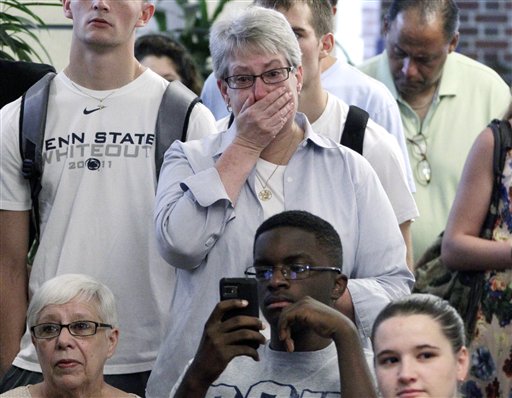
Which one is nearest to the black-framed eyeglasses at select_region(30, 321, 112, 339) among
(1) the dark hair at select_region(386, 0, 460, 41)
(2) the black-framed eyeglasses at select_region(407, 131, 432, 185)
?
(2) the black-framed eyeglasses at select_region(407, 131, 432, 185)

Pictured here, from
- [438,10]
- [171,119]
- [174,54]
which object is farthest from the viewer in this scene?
[174,54]

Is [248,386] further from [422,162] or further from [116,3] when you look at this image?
[422,162]

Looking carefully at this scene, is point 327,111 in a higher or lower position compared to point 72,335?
higher

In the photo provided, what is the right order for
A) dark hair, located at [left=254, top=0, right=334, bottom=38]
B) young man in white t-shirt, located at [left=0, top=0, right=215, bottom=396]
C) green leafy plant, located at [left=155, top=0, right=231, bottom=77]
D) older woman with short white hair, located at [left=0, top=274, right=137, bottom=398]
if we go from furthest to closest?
green leafy plant, located at [left=155, top=0, right=231, bottom=77] < dark hair, located at [left=254, top=0, right=334, bottom=38] < young man in white t-shirt, located at [left=0, top=0, right=215, bottom=396] < older woman with short white hair, located at [left=0, top=274, right=137, bottom=398]

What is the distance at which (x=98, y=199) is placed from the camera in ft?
21.9

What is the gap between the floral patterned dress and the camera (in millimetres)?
6668

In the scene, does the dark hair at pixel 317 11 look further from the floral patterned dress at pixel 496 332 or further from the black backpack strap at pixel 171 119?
the floral patterned dress at pixel 496 332

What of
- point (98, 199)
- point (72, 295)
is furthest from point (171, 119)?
point (72, 295)

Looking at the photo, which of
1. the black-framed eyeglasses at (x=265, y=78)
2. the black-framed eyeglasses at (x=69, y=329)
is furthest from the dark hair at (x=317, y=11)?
the black-framed eyeglasses at (x=69, y=329)

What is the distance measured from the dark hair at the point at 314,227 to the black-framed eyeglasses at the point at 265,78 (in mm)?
520

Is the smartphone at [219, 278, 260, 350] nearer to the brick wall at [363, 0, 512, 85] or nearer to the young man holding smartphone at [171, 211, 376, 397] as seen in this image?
the young man holding smartphone at [171, 211, 376, 397]

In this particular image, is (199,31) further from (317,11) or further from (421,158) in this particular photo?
(317,11)

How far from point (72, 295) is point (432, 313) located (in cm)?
142

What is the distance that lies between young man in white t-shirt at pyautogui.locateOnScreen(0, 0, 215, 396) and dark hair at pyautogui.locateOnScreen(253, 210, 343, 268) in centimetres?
87
